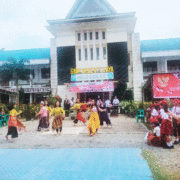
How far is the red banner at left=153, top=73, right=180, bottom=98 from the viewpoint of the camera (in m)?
10.5

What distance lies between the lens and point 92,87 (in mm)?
22219

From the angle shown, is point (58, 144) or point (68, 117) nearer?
point (58, 144)

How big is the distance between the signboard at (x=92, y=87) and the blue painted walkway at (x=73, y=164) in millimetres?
15564

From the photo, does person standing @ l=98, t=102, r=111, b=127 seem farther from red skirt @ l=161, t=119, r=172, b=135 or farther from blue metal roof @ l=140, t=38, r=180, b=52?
blue metal roof @ l=140, t=38, r=180, b=52

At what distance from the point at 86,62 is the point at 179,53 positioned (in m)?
10.1

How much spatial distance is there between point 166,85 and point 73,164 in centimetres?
718

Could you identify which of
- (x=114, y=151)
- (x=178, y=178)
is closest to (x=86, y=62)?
(x=114, y=151)

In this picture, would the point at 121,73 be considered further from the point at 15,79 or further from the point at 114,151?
the point at 114,151

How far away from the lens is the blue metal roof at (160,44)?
24.2 metres

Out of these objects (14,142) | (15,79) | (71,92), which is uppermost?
(15,79)

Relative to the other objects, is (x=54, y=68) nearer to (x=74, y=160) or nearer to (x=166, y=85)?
(x=166, y=85)

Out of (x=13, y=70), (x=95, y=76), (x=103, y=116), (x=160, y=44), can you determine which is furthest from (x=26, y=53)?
(x=103, y=116)

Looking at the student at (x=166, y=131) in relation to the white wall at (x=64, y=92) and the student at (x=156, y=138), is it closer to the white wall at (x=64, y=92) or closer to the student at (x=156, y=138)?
the student at (x=156, y=138)

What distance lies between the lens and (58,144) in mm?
7621
